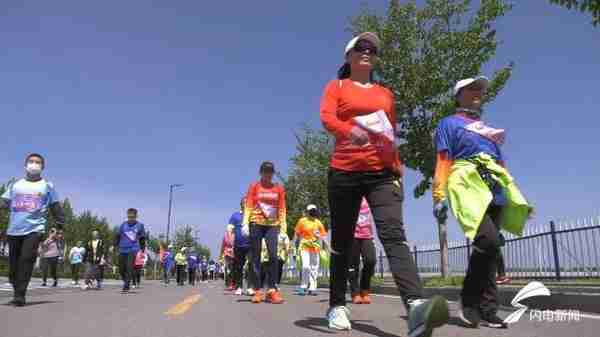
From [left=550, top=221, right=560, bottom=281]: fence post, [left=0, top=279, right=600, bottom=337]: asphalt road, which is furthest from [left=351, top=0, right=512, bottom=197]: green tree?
[left=0, top=279, right=600, bottom=337]: asphalt road

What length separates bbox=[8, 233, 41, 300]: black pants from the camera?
22.7 feet

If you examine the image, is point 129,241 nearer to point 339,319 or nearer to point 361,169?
point 339,319

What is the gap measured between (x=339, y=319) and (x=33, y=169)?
18.3 ft

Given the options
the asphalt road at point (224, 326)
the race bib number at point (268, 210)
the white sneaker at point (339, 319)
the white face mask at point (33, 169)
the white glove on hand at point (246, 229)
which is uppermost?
the white face mask at point (33, 169)

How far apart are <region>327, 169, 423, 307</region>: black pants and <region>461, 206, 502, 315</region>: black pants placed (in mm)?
679

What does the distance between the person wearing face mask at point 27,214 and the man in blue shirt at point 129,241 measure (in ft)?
13.9

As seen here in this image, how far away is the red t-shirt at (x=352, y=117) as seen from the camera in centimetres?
379

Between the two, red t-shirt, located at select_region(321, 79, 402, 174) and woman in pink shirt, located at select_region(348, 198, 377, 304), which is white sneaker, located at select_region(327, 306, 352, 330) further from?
woman in pink shirt, located at select_region(348, 198, 377, 304)

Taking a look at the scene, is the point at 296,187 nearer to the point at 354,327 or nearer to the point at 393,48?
the point at 393,48

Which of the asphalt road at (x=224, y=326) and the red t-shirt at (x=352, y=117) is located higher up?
the red t-shirt at (x=352, y=117)

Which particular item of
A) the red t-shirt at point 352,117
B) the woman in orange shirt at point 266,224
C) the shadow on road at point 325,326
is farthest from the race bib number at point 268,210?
the red t-shirt at point 352,117

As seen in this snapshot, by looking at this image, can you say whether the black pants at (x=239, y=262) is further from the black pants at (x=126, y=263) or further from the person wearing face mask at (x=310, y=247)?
the black pants at (x=126, y=263)

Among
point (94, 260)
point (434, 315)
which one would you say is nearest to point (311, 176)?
point (94, 260)

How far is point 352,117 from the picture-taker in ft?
13.1
